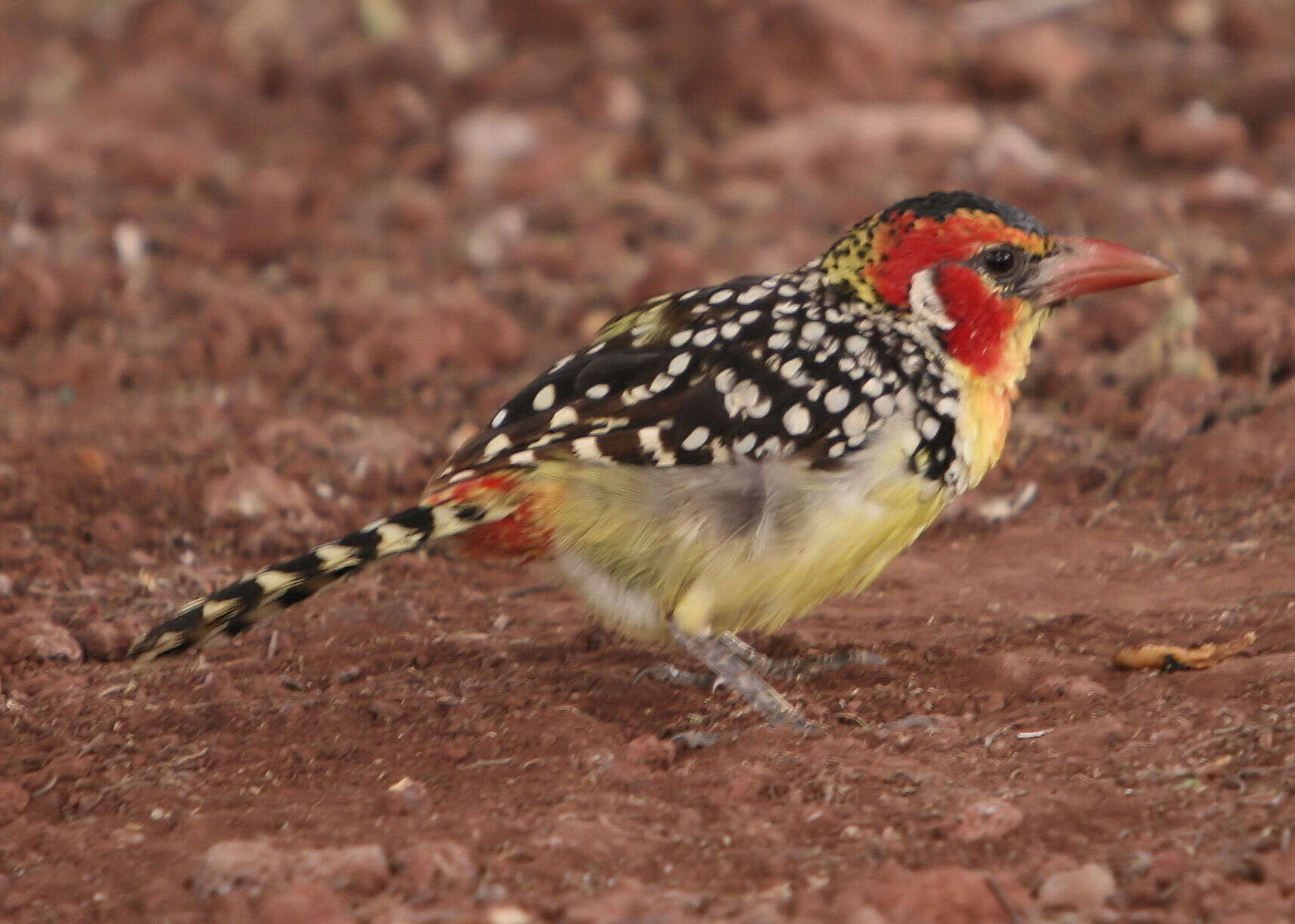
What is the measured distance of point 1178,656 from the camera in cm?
357

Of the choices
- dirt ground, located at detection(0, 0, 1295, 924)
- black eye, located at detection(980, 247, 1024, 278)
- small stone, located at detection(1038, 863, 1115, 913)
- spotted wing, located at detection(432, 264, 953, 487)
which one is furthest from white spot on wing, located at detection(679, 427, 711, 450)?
small stone, located at detection(1038, 863, 1115, 913)

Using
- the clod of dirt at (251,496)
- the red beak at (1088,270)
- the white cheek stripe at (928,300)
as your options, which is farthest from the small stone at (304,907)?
the clod of dirt at (251,496)

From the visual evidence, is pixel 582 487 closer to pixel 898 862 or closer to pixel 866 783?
pixel 866 783

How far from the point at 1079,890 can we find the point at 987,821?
306 millimetres

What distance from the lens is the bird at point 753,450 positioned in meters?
3.59

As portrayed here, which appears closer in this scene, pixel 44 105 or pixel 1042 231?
pixel 1042 231

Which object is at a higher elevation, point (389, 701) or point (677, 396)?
Result: point (677, 396)

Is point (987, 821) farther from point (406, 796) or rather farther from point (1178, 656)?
point (406, 796)

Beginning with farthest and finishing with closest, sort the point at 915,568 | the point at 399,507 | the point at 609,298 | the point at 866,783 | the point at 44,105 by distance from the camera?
the point at 44,105, the point at 609,298, the point at 399,507, the point at 915,568, the point at 866,783

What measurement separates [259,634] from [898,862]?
1994 mm

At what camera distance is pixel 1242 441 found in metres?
4.89

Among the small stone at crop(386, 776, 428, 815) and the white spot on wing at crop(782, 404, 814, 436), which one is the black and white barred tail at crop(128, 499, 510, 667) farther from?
the white spot on wing at crop(782, 404, 814, 436)

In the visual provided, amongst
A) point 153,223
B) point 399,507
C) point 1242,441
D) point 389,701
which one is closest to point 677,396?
point 389,701

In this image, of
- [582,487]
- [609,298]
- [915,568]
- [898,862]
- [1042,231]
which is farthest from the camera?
[609,298]
